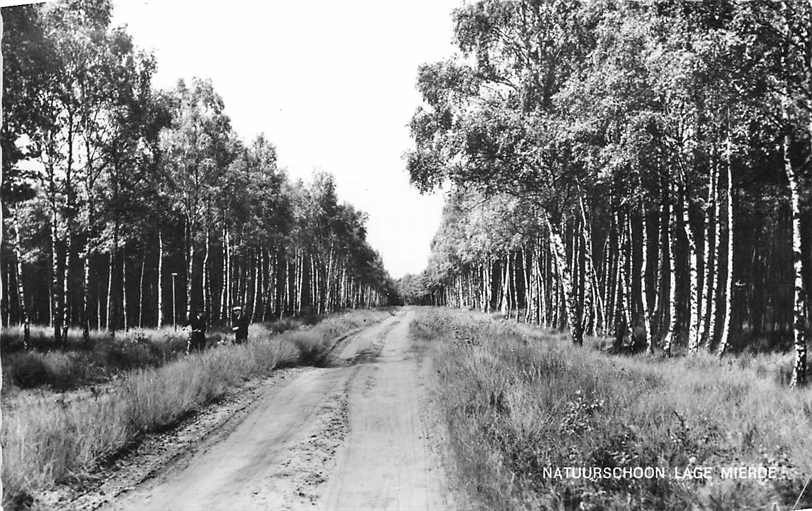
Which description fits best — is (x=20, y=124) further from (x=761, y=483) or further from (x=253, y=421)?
(x=761, y=483)

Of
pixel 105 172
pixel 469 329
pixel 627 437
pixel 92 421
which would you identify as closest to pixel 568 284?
pixel 469 329

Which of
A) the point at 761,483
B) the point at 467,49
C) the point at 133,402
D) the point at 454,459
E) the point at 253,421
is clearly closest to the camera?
the point at 761,483

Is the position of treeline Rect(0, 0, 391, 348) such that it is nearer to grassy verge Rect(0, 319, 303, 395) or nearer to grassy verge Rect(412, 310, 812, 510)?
grassy verge Rect(0, 319, 303, 395)

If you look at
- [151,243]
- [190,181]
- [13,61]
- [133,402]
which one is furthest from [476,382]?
[151,243]

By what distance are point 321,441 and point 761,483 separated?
4.66 meters

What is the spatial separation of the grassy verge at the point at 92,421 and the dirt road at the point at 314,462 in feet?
2.99

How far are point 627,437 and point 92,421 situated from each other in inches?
246

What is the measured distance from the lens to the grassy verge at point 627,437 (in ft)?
12.4

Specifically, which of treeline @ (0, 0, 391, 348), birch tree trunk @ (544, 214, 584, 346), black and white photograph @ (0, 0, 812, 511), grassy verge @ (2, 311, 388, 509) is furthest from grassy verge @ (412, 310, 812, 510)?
treeline @ (0, 0, 391, 348)

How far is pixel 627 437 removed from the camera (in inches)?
177

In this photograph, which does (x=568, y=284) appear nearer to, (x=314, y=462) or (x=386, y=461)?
(x=386, y=461)

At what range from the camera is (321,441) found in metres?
5.75

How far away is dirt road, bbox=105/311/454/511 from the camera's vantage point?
412 cm

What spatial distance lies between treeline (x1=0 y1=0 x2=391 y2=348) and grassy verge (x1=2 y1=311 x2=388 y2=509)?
2.09 m
